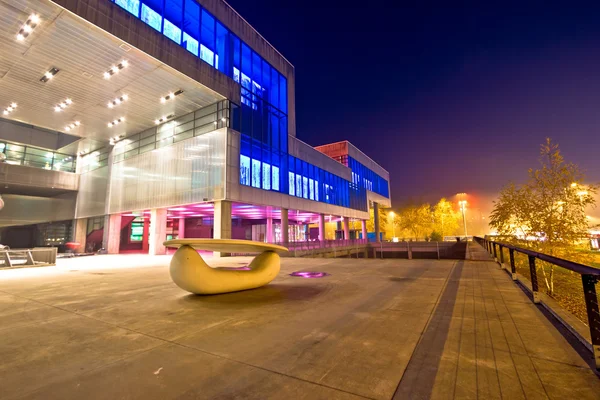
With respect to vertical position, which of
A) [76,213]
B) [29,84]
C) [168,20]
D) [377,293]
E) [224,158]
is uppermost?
[168,20]

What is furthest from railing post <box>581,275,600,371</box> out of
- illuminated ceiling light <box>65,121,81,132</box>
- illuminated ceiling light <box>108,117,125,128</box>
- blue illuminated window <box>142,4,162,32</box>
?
illuminated ceiling light <box>65,121,81,132</box>

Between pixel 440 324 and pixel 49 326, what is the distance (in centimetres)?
574

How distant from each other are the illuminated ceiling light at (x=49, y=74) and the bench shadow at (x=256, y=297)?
69.9 ft

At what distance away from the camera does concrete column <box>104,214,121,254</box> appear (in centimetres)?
2953

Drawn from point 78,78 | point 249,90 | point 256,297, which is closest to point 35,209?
point 78,78

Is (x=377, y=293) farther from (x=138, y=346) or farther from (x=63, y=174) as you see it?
(x=63, y=174)

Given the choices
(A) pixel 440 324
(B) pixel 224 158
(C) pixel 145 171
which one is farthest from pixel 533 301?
(C) pixel 145 171

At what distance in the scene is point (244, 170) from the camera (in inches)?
897

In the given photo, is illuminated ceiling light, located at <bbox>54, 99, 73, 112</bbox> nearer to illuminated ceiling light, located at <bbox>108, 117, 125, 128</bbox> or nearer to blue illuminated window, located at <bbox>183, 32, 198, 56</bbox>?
illuminated ceiling light, located at <bbox>108, 117, 125, 128</bbox>

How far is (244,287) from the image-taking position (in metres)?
6.34

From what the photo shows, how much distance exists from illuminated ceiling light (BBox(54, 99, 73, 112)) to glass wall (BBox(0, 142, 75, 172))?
16023 millimetres

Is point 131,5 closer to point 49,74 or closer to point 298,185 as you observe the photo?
point 49,74

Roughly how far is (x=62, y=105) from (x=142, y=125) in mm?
6099

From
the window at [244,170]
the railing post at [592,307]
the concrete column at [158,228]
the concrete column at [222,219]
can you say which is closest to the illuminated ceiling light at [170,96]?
the window at [244,170]
